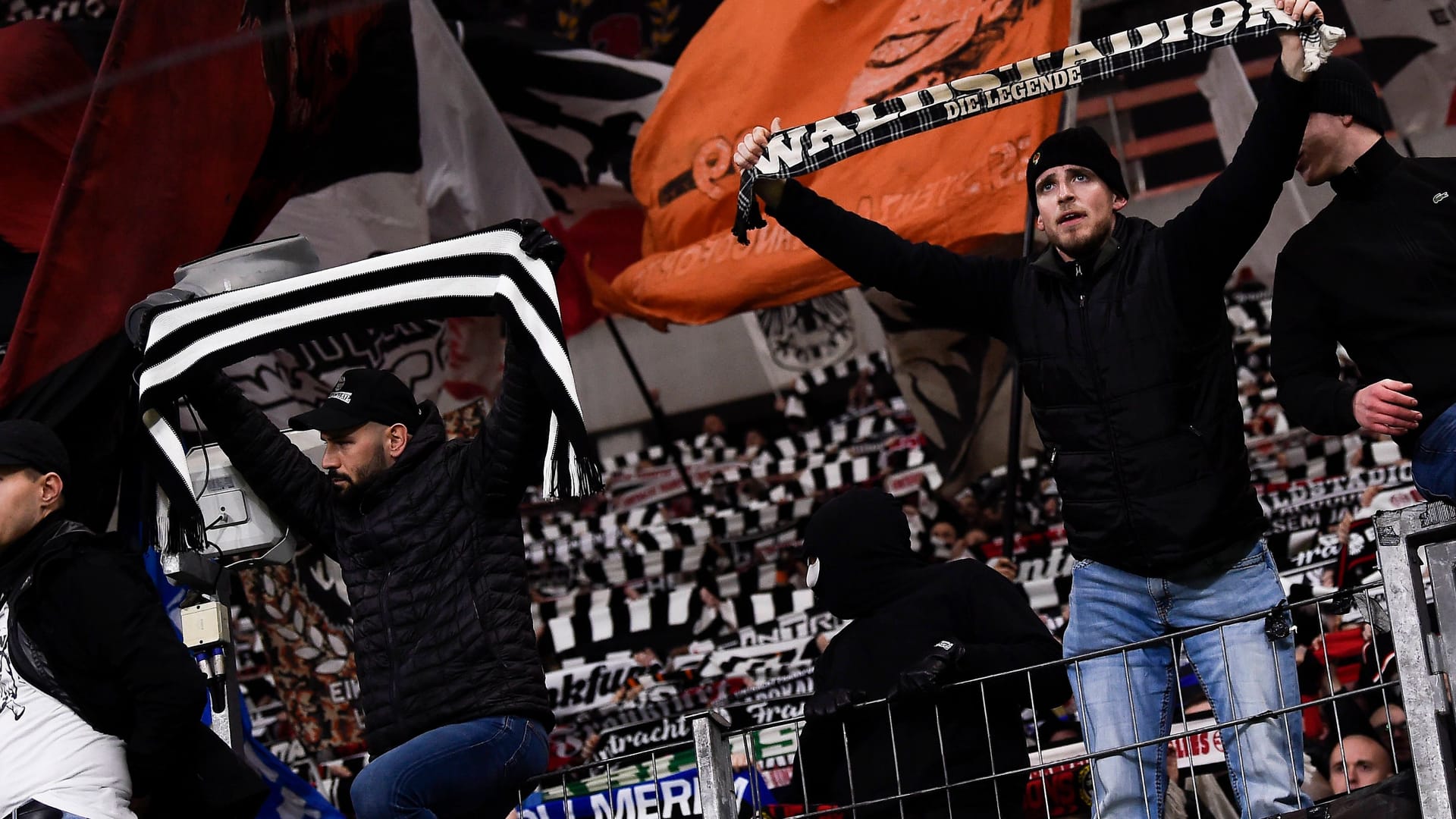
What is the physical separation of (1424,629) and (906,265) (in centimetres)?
175

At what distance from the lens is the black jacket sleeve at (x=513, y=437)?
445 centimetres

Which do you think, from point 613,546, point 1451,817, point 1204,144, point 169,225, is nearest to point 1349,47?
point 1204,144

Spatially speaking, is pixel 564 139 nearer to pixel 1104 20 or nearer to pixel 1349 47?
pixel 1104 20

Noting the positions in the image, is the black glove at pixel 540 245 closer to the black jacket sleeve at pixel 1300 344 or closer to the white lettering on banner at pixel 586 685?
the black jacket sleeve at pixel 1300 344

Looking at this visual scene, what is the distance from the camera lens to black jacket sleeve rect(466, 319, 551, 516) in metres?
4.45

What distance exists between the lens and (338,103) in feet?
31.2

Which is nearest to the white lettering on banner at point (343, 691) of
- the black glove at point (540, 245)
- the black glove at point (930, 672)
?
the black glove at point (540, 245)

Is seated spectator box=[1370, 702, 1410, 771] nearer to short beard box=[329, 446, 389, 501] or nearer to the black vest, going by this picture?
the black vest

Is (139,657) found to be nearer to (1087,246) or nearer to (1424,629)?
(1087,246)

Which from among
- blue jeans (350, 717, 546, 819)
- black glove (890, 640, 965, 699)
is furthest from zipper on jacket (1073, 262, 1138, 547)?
blue jeans (350, 717, 546, 819)

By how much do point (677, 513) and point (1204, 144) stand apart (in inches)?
409

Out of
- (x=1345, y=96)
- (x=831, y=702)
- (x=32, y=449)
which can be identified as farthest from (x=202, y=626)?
(x=1345, y=96)

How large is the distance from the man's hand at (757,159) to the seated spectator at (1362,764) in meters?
3.23

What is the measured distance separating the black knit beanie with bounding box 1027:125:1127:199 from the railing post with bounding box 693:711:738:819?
5.63ft
